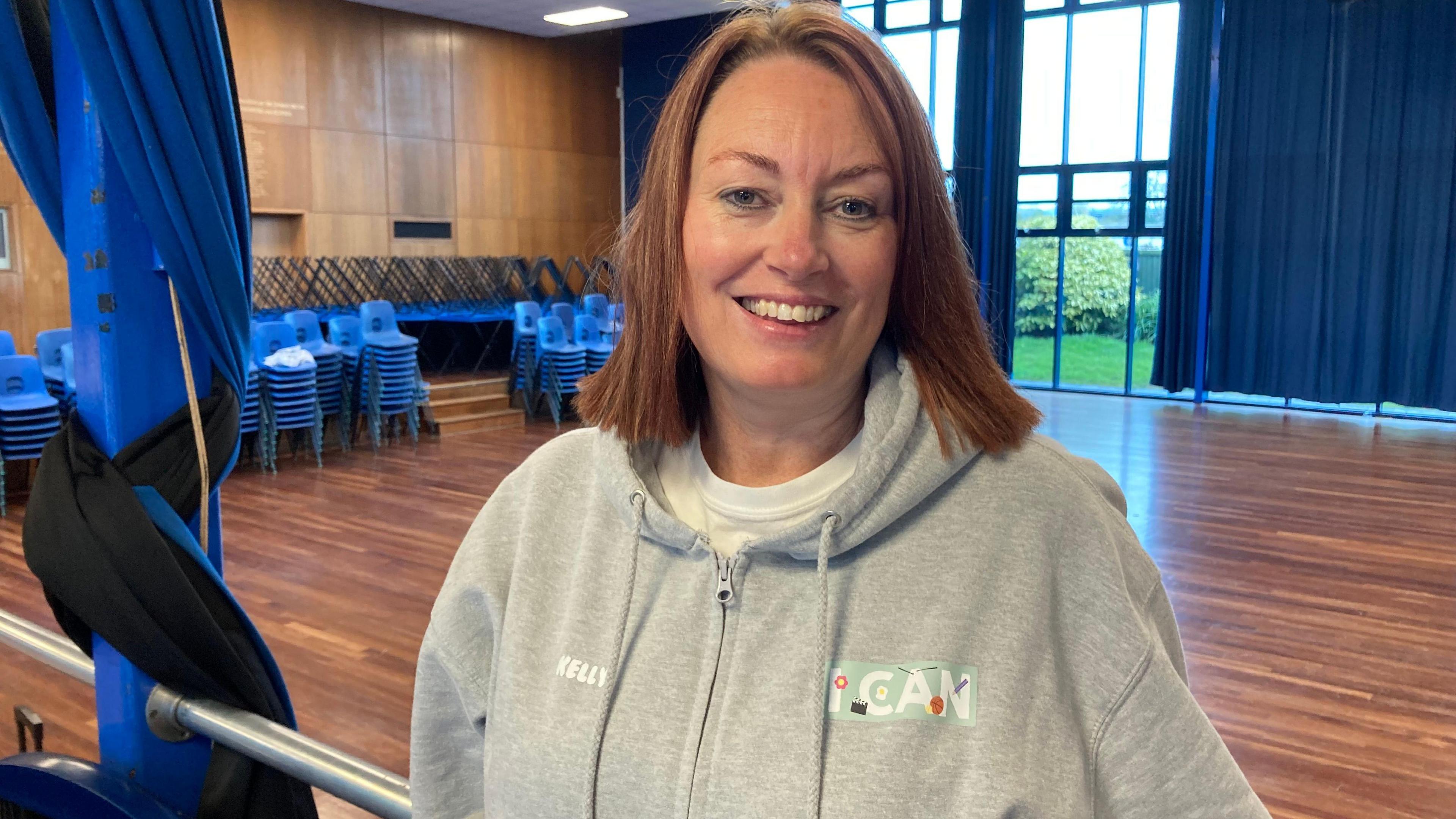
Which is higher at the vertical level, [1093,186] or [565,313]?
[1093,186]

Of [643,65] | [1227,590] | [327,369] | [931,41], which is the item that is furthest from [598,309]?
[1227,590]

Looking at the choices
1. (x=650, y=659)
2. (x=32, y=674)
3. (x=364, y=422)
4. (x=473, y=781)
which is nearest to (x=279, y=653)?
(x=32, y=674)

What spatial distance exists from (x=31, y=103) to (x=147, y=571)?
890 mm

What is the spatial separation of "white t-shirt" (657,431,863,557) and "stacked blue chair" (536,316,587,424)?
897 cm

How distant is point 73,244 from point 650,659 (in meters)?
1.51

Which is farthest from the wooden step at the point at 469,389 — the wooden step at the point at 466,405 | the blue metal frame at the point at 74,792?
the blue metal frame at the point at 74,792

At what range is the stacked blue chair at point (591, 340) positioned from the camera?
10430mm

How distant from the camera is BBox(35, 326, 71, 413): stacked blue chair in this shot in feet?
23.5

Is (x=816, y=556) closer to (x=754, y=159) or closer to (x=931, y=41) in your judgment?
(x=754, y=159)

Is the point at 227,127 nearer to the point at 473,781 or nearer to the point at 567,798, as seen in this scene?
the point at 473,781

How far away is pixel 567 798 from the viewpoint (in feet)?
3.69

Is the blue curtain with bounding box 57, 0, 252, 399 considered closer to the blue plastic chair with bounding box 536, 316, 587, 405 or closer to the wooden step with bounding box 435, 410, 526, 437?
the wooden step with bounding box 435, 410, 526, 437

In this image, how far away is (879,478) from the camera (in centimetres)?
107

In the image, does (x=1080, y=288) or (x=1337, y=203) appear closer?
(x=1337, y=203)
